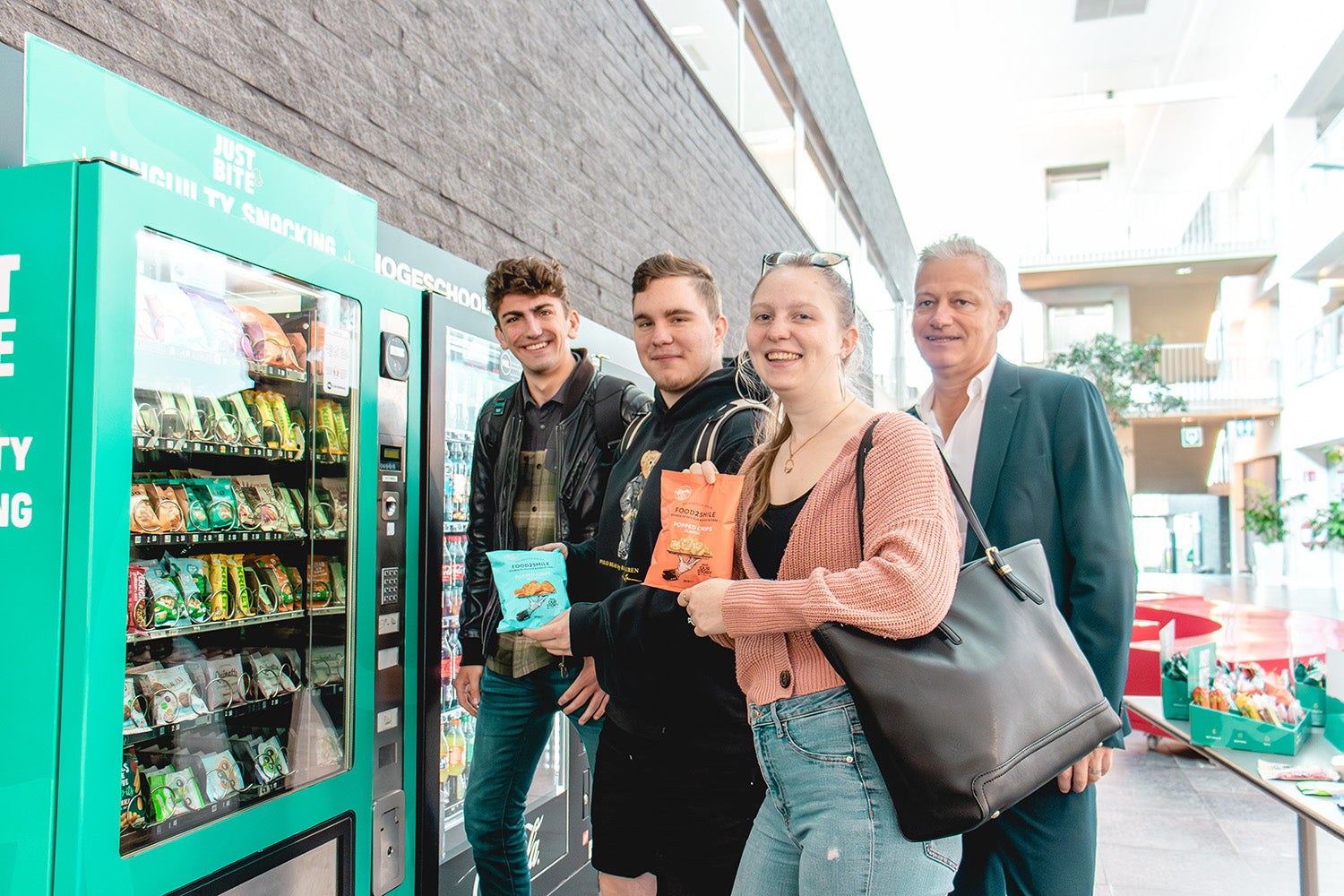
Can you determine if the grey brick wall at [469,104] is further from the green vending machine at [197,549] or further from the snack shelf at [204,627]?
the snack shelf at [204,627]

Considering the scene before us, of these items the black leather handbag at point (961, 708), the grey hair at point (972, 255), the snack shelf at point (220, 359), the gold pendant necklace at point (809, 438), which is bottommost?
the black leather handbag at point (961, 708)

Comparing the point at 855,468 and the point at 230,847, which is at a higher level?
the point at 855,468

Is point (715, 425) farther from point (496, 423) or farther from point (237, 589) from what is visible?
point (237, 589)

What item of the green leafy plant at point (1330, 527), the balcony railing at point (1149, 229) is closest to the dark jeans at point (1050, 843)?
the green leafy plant at point (1330, 527)

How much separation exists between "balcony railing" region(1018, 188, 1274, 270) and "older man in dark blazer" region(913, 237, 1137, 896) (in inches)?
720

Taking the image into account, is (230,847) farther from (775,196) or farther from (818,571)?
(775,196)

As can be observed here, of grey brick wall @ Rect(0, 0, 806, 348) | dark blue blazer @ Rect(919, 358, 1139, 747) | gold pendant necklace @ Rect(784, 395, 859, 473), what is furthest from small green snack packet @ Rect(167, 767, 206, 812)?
dark blue blazer @ Rect(919, 358, 1139, 747)

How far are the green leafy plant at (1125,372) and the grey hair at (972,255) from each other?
1623 cm

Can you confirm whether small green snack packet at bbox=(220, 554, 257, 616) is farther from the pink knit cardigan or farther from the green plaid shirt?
the pink knit cardigan

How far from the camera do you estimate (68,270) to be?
4.48 feet

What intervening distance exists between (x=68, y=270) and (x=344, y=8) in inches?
65.4

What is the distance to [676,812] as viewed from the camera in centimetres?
159

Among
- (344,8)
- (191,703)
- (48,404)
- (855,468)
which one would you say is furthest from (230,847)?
(344,8)

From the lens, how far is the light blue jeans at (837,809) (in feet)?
3.75
